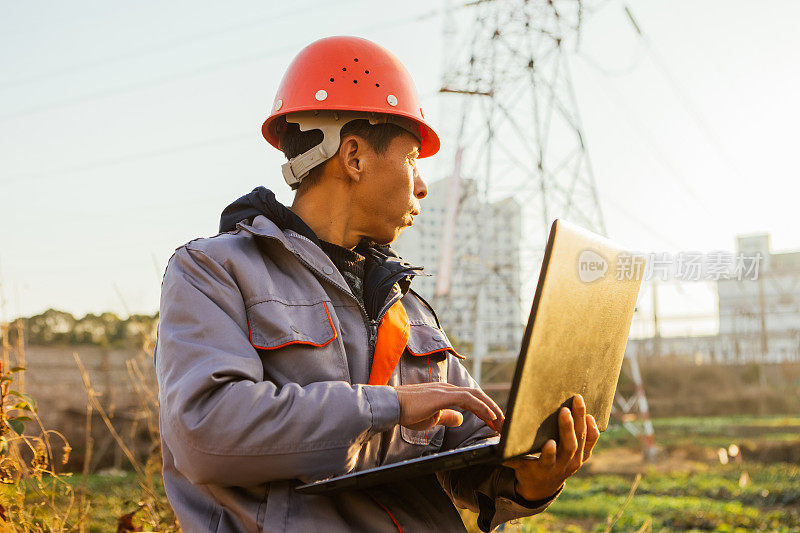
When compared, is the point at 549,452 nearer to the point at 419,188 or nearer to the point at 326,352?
the point at 326,352

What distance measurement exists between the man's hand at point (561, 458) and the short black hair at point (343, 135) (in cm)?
77

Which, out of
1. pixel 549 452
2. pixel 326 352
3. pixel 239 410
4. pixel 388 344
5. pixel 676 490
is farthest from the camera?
pixel 676 490

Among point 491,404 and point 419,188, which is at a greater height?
point 419,188

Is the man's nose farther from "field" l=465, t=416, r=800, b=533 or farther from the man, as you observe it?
"field" l=465, t=416, r=800, b=533

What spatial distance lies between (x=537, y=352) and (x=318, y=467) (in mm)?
430

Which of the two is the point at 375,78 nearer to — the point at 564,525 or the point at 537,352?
the point at 537,352

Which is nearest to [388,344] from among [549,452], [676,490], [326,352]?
[326,352]

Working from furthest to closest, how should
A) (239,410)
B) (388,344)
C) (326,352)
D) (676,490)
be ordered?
(676,490), (388,344), (326,352), (239,410)

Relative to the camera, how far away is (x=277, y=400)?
3.91 ft

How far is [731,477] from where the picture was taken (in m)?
13.1

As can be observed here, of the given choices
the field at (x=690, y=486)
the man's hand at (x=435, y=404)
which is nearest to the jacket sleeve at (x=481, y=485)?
the man's hand at (x=435, y=404)

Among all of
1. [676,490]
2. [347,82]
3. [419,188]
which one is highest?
[347,82]

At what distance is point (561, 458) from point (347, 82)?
994 millimetres

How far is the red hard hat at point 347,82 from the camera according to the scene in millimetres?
1688
